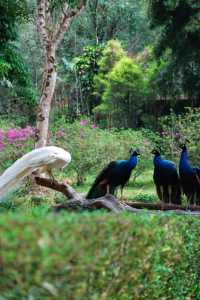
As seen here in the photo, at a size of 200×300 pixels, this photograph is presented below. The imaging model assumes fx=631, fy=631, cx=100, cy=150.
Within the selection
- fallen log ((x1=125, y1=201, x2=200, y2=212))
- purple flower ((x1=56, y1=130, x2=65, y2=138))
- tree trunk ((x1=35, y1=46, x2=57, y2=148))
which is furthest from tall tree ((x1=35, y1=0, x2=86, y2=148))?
fallen log ((x1=125, y1=201, x2=200, y2=212))

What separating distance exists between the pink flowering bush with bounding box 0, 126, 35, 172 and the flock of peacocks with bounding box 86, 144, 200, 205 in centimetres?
550

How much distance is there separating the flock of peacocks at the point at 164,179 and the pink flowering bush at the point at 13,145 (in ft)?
18.0

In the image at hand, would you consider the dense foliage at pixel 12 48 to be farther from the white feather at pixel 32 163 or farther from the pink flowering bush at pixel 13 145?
the white feather at pixel 32 163

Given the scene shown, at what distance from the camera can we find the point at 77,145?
540 inches

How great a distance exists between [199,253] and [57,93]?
64.3ft

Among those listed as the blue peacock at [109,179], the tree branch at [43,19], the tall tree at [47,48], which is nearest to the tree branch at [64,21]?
the tall tree at [47,48]

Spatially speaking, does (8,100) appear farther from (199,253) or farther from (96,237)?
(96,237)

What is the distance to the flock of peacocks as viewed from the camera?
678 cm

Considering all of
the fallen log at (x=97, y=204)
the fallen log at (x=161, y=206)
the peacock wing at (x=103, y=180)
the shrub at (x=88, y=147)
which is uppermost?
the shrub at (x=88, y=147)

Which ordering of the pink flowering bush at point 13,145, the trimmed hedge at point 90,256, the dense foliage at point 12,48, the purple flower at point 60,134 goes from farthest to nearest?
1. the purple flower at point 60,134
2. the pink flowering bush at point 13,145
3. the dense foliage at point 12,48
4. the trimmed hedge at point 90,256

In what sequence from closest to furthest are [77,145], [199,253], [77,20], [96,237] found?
[96,237] < [199,253] < [77,145] < [77,20]

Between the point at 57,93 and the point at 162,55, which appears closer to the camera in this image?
the point at 162,55

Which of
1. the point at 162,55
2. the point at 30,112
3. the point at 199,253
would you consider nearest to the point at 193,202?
the point at 199,253

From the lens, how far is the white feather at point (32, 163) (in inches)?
227
